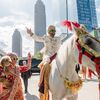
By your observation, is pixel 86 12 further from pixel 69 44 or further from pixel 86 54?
pixel 86 54

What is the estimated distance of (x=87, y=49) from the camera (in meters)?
5.19

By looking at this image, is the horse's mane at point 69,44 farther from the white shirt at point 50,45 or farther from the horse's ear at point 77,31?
the white shirt at point 50,45

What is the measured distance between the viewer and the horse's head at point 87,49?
507 cm

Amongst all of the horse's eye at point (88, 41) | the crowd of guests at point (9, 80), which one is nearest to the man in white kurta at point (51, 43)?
the crowd of guests at point (9, 80)

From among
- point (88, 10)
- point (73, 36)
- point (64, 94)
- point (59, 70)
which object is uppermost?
point (88, 10)

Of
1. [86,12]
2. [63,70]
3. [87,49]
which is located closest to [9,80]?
[63,70]

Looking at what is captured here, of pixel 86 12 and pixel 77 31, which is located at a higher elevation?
pixel 86 12

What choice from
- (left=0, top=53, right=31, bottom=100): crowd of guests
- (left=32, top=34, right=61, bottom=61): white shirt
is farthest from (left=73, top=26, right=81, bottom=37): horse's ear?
(left=32, top=34, right=61, bottom=61): white shirt

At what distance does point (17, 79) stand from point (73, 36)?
1.44 m

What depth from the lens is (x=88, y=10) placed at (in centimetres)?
12038

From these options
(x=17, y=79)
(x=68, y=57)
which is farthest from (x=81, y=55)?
(x=17, y=79)

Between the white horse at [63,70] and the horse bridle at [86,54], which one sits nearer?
the horse bridle at [86,54]

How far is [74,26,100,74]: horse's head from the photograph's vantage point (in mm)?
5066

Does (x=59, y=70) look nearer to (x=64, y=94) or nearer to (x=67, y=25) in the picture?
(x=64, y=94)
